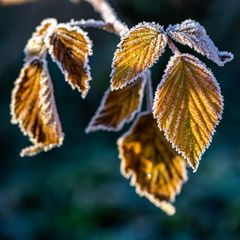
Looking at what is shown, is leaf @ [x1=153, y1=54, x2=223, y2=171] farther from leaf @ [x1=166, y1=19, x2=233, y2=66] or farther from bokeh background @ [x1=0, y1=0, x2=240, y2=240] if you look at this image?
bokeh background @ [x1=0, y1=0, x2=240, y2=240]

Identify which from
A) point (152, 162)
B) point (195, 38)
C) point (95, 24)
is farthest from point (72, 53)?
point (152, 162)

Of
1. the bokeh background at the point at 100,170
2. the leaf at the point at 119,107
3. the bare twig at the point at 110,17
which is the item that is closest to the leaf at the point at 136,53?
the bare twig at the point at 110,17

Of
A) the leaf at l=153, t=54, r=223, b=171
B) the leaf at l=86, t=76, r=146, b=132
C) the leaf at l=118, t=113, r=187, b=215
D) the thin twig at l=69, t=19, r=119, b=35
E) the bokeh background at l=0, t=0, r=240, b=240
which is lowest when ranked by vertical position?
the bokeh background at l=0, t=0, r=240, b=240

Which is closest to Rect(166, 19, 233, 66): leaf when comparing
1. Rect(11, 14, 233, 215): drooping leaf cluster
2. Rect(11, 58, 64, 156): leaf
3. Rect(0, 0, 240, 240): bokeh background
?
Rect(11, 14, 233, 215): drooping leaf cluster

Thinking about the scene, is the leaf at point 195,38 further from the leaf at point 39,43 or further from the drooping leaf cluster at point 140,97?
the leaf at point 39,43

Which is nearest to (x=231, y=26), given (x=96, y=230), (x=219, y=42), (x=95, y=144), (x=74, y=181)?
(x=219, y=42)

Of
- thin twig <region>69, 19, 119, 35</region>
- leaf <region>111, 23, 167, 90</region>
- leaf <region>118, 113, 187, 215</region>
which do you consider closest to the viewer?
leaf <region>111, 23, 167, 90</region>
